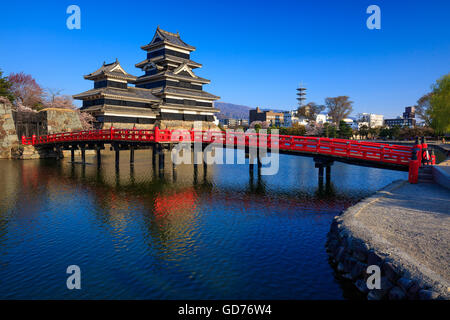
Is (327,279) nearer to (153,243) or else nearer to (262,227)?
(262,227)

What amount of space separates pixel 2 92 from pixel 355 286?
188ft

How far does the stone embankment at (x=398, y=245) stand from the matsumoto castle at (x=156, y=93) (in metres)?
45.0

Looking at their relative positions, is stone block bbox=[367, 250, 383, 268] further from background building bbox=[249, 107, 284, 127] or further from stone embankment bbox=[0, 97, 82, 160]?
background building bbox=[249, 107, 284, 127]

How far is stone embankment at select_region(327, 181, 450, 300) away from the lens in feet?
19.8

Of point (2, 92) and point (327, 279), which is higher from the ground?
point (2, 92)

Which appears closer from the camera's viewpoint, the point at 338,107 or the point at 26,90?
the point at 26,90

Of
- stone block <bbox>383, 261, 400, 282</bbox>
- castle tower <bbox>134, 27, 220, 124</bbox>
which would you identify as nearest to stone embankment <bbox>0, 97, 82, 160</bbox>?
castle tower <bbox>134, 27, 220, 124</bbox>

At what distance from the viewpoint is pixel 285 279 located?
8.01 metres

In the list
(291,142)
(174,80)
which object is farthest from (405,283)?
(174,80)

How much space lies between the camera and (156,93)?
54500 mm

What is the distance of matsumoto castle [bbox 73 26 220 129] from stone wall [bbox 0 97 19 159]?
476 inches

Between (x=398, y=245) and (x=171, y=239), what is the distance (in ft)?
23.6

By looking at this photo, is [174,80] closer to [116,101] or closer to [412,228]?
[116,101]
